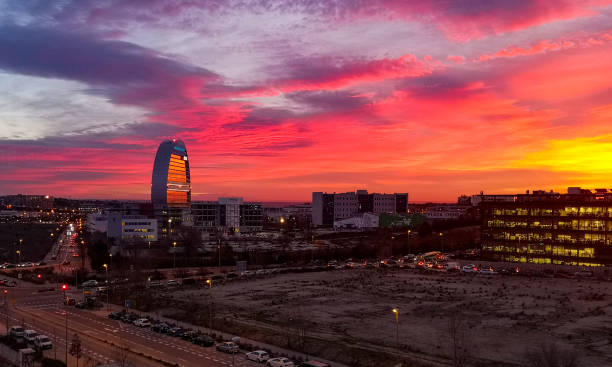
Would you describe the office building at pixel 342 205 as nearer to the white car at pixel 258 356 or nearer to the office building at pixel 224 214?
the office building at pixel 224 214

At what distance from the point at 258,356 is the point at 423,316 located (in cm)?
1697

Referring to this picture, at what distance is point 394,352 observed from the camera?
30.0 meters

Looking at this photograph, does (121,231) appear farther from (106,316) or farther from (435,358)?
(435,358)

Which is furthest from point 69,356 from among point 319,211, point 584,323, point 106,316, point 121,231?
point 319,211

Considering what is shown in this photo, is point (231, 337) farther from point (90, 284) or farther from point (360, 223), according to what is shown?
point (360, 223)

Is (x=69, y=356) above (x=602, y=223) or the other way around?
the other way around

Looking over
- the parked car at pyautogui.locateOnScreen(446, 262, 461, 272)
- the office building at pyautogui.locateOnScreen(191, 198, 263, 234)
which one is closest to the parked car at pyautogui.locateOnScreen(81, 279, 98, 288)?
the parked car at pyautogui.locateOnScreen(446, 262, 461, 272)

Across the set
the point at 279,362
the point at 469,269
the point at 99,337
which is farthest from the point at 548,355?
the point at 469,269

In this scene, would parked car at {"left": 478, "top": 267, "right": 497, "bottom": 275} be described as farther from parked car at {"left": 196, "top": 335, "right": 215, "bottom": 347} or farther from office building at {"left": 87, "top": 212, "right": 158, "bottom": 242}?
office building at {"left": 87, "top": 212, "right": 158, "bottom": 242}

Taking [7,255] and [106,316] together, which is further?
[7,255]

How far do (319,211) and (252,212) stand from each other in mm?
35568

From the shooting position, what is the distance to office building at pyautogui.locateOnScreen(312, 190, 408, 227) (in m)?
185

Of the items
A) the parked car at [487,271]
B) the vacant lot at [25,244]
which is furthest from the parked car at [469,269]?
the vacant lot at [25,244]

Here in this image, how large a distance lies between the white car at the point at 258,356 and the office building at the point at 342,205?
6112 inches
